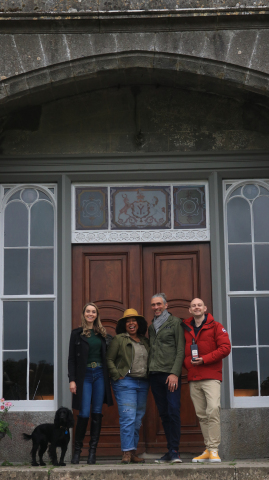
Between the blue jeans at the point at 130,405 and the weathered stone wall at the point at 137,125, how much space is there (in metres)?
2.98

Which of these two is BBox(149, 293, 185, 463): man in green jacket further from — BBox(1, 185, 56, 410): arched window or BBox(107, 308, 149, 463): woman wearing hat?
BBox(1, 185, 56, 410): arched window

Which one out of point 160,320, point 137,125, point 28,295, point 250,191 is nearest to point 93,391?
point 160,320

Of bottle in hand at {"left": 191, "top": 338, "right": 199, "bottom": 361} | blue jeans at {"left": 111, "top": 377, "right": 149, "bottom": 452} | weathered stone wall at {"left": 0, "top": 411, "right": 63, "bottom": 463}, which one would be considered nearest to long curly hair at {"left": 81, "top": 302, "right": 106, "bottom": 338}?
blue jeans at {"left": 111, "top": 377, "right": 149, "bottom": 452}

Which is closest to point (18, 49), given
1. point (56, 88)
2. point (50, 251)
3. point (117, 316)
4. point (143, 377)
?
point (56, 88)

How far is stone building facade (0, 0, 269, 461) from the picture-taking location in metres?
7.46

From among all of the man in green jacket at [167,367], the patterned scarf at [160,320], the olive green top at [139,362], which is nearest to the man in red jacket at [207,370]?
the man in green jacket at [167,367]

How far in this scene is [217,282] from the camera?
8125 mm

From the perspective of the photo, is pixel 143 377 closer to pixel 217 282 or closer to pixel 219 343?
pixel 219 343

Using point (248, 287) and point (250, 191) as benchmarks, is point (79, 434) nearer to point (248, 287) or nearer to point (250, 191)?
point (248, 287)

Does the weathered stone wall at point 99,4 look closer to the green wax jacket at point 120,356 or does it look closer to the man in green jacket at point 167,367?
the man in green jacket at point 167,367

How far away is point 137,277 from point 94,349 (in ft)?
4.93

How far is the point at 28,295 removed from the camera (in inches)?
324

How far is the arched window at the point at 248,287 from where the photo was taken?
805 cm

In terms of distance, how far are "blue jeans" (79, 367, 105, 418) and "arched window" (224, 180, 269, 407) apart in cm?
186
